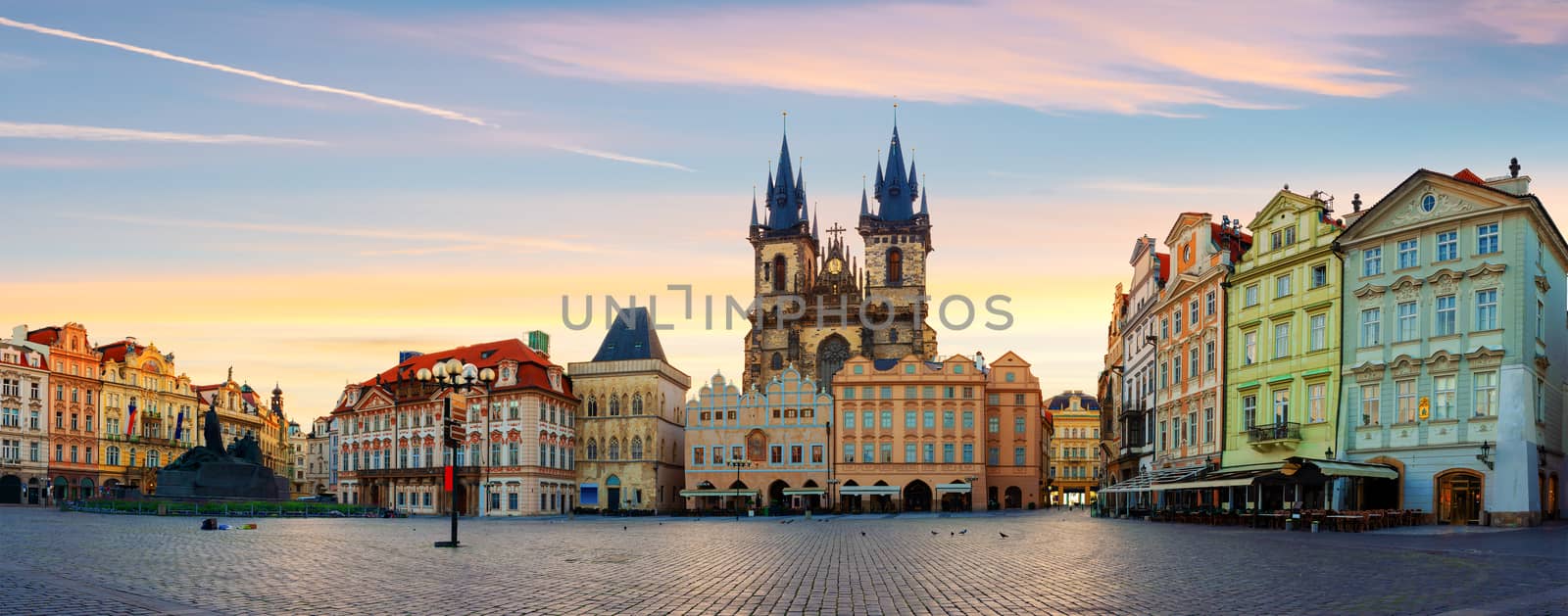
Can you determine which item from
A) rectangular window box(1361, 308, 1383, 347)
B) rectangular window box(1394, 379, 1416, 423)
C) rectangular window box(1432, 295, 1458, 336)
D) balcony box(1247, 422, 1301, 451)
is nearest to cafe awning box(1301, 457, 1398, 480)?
rectangular window box(1394, 379, 1416, 423)

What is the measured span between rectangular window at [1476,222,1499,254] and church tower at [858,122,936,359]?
76756 mm

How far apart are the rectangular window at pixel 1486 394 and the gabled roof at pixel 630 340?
64.5 metres

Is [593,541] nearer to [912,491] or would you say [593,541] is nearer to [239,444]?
[239,444]

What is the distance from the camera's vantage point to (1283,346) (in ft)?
161

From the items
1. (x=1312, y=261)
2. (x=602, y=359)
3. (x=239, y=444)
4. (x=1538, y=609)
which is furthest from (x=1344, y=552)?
(x=602, y=359)

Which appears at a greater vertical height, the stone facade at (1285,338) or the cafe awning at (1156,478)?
the stone facade at (1285,338)

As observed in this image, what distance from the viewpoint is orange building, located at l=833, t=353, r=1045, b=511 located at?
291 feet

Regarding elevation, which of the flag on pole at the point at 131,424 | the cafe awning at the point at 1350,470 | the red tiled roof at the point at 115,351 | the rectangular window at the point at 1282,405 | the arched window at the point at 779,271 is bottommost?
the flag on pole at the point at 131,424

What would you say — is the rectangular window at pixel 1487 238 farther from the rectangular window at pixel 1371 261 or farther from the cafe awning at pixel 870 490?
the cafe awning at pixel 870 490

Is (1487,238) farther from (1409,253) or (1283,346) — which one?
(1283,346)

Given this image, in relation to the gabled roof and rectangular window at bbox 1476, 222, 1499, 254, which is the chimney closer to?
rectangular window at bbox 1476, 222, 1499, 254

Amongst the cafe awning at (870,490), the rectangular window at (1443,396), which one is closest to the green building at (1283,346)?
the rectangular window at (1443,396)

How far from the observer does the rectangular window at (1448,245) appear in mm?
42062

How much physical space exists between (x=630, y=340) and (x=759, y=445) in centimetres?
1427
